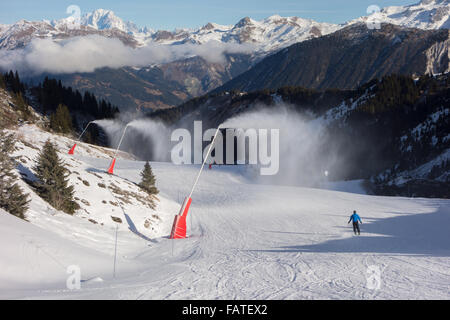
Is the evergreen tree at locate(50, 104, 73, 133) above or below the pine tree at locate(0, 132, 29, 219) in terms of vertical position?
above

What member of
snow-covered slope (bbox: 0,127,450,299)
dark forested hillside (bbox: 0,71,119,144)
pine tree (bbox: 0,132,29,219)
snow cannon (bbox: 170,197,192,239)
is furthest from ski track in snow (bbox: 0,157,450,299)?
dark forested hillside (bbox: 0,71,119,144)

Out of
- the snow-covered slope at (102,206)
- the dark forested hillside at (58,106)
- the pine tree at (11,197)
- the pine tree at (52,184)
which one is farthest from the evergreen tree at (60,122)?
the pine tree at (11,197)

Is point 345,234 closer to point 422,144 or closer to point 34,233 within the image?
point 34,233

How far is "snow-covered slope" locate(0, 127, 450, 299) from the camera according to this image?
10016 millimetres

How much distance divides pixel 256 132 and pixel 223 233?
7283 cm

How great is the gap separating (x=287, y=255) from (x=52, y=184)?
45.4ft

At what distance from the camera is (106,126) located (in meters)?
115

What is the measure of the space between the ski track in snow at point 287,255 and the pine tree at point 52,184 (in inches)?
137

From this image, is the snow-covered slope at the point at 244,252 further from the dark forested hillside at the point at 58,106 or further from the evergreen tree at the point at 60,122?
the dark forested hillside at the point at 58,106

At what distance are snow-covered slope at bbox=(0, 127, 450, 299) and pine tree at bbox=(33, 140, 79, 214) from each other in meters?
0.87

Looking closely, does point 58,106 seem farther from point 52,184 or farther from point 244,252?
point 244,252

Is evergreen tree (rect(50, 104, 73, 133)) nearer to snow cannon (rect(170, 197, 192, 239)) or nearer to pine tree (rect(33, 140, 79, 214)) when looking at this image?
pine tree (rect(33, 140, 79, 214))
